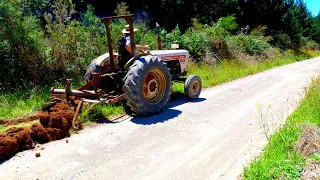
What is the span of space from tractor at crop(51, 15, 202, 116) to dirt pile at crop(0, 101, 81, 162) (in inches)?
20.4

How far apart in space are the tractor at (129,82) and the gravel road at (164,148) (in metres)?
0.36

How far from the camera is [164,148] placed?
497 cm

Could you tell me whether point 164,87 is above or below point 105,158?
above

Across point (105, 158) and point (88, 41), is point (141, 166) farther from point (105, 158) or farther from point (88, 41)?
point (88, 41)

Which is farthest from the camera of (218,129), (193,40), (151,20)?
(151,20)

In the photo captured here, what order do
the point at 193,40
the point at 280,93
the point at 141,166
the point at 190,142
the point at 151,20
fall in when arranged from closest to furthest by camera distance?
1. the point at 141,166
2. the point at 190,142
3. the point at 280,93
4. the point at 193,40
5. the point at 151,20

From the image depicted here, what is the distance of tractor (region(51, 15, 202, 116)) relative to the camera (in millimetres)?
6258

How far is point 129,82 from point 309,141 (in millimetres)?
3323

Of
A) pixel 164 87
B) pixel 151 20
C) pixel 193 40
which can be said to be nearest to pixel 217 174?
pixel 164 87

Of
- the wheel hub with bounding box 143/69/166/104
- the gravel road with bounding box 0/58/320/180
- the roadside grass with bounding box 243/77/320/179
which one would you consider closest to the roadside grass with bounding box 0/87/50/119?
the gravel road with bounding box 0/58/320/180

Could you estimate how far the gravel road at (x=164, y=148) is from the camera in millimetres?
4203

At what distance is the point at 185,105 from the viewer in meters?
7.66

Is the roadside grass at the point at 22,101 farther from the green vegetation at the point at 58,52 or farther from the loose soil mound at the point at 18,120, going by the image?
the loose soil mound at the point at 18,120

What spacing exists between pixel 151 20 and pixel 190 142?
15.0 m
